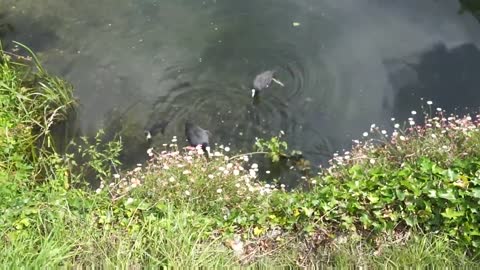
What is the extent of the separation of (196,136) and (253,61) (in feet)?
5.06

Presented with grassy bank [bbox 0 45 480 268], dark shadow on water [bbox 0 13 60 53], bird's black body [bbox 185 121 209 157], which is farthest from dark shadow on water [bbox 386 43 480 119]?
dark shadow on water [bbox 0 13 60 53]

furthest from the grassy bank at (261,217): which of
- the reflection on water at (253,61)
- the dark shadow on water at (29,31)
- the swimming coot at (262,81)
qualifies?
the dark shadow on water at (29,31)

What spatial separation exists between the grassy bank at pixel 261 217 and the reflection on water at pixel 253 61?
1305 millimetres

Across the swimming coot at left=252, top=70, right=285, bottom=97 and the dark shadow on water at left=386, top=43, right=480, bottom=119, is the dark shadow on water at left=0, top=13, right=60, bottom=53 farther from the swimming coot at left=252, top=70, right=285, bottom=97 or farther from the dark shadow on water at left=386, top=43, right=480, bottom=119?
the dark shadow on water at left=386, top=43, right=480, bottom=119

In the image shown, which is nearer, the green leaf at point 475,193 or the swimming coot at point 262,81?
the green leaf at point 475,193

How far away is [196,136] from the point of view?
18.3 ft

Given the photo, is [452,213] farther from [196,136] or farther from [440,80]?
[440,80]

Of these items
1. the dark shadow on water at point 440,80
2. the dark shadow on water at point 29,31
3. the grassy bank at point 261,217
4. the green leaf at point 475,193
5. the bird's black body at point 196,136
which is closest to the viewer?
the green leaf at point 475,193

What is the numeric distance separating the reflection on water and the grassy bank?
4.28 ft

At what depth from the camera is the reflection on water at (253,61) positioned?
241 inches

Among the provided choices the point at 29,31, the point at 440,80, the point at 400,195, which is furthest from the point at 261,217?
the point at 29,31

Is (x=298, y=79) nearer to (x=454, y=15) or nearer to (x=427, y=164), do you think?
(x=454, y=15)

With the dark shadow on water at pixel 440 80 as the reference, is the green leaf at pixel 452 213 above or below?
below

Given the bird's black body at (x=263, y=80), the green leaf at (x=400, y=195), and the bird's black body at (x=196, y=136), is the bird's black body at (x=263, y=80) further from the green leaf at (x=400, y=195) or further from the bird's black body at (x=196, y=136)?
the green leaf at (x=400, y=195)
